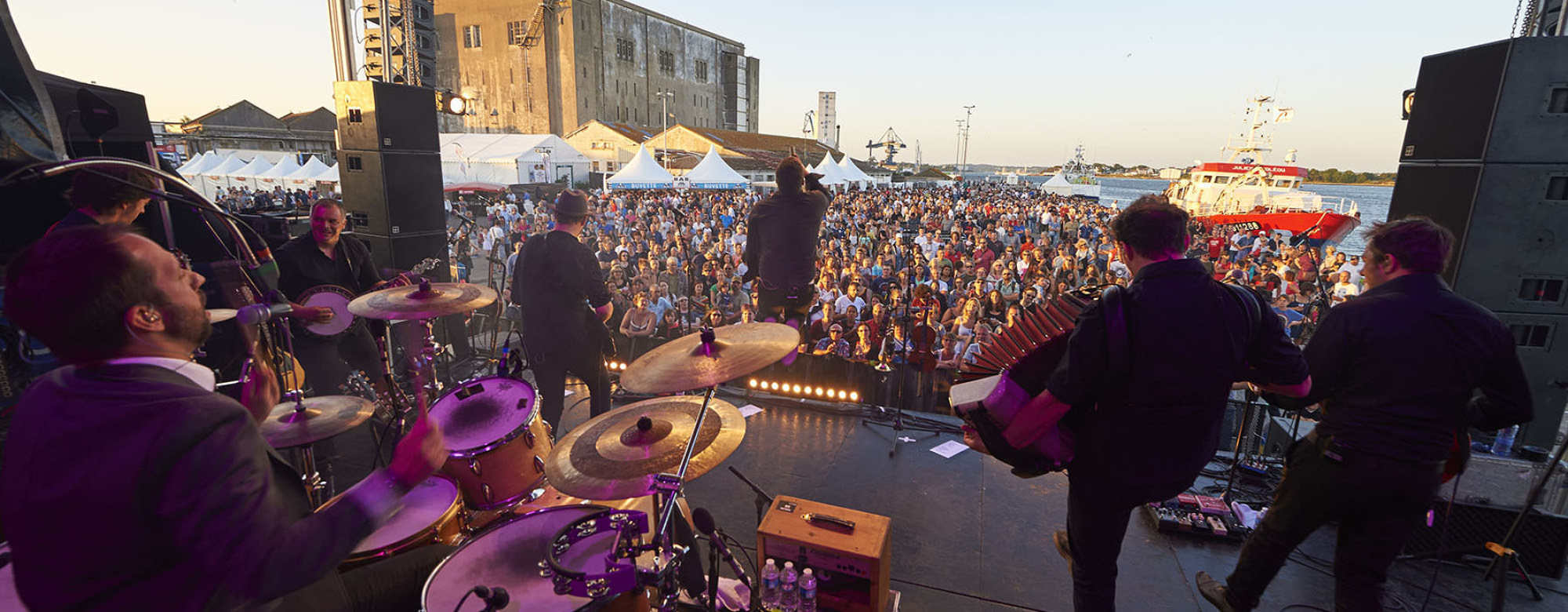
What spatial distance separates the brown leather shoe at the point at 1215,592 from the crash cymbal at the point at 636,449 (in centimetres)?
246

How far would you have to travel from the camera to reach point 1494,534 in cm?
341

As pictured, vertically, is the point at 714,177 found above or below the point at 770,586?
above

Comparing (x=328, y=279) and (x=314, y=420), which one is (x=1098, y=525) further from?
(x=328, y=279)

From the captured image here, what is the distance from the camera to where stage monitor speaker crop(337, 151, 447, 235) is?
6262mm

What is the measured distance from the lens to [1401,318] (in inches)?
93.2

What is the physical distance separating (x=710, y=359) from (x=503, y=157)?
30.7 metres

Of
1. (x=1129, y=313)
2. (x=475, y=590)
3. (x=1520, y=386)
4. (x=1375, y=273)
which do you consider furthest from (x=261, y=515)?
(x=1520, y=386)

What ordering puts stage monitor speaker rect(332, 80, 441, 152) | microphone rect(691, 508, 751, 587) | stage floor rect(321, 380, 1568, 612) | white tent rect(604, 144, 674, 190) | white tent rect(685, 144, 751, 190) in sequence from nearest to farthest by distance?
microphone rect(691, 508, 751, 587) → stage floor rect(321, 380, 1568, 612) → stage monitor speaker rect(332, 80, 441, 152) → white tent rect(604, 144, 674, 190) → white tent rect(685, 144, 751, 190)

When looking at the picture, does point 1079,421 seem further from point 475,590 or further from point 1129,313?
point 475,590

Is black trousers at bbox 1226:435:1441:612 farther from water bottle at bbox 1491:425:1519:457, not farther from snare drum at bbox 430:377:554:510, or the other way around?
snare drum at bbox 430:377:554:510

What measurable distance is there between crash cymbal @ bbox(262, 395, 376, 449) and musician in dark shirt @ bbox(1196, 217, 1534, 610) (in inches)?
165

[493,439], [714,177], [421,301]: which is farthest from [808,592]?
[714,177]

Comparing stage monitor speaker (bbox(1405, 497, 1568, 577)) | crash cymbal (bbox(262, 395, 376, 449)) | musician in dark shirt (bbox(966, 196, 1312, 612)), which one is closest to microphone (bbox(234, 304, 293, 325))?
crash cymbal (bbox(262, 395, 376, 449))

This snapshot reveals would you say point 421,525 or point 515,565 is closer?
point 515,565
